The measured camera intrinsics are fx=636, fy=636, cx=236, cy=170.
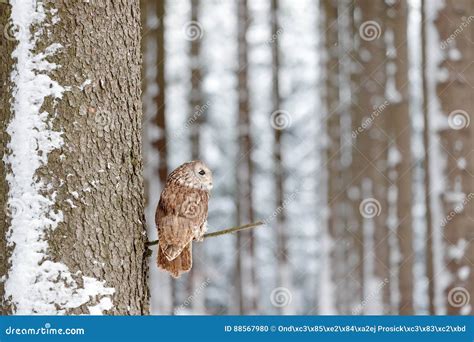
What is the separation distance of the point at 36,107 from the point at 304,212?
6.76 feet

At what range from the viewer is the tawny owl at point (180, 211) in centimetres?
164

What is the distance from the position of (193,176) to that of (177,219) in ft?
0.39

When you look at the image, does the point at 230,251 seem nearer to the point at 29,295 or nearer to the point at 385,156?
the point at 385,156

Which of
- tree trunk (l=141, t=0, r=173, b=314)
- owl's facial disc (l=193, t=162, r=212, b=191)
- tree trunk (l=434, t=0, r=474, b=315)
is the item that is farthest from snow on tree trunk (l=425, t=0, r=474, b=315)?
owl's facial disc (l=193, t=162, r=212, b=191)

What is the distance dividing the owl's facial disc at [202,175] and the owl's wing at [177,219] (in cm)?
2

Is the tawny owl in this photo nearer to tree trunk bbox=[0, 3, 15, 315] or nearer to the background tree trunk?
tree trunk bbox=[0, 3, 15, 315]

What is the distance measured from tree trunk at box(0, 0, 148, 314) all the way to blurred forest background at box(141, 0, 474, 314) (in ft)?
5.58

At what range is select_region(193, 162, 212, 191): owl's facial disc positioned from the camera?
1655mm

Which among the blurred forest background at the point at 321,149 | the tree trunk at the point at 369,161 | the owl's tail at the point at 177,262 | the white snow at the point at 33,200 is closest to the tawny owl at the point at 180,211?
the owl's tail at the point at 177,262

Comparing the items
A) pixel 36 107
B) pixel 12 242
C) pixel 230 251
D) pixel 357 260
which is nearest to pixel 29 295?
pixel 12 242

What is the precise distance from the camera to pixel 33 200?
153cm

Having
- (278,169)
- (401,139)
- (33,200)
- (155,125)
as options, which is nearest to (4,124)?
(33,200)

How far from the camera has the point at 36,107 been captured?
1.55 metres

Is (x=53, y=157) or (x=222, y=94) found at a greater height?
(x=222, y=94)
